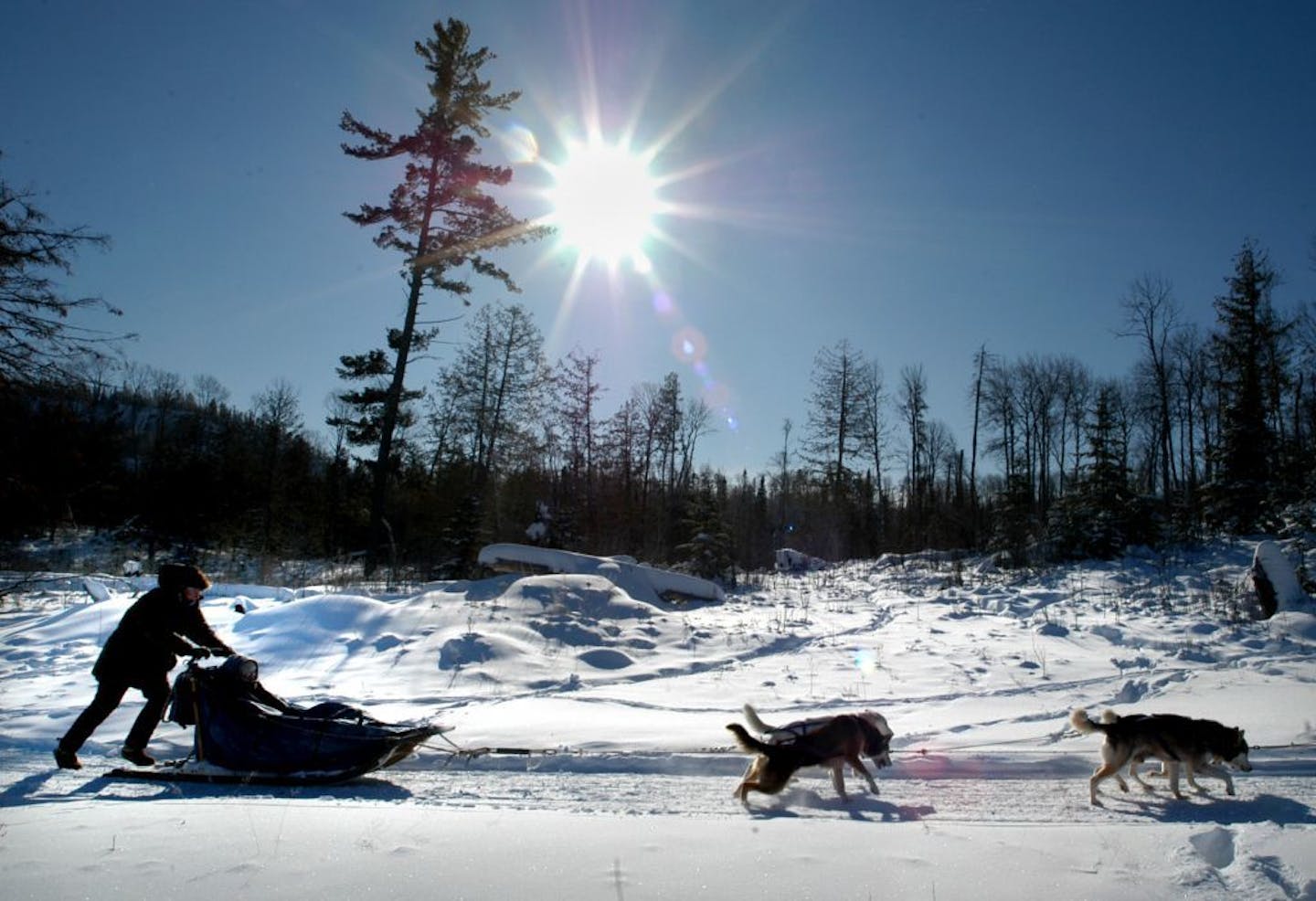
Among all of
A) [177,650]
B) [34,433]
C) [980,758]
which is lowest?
[980,758]

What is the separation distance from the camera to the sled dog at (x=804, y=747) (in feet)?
18.6

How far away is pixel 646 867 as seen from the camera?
4.14 m

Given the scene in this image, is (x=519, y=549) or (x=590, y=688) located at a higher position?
(x=519, y=549)

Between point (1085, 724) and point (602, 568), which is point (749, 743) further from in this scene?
point (602, 568)

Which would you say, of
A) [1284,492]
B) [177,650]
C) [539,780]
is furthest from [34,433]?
[1284,492]

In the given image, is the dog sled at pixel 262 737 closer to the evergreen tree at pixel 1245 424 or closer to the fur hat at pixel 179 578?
the fur hat at pixel 179 578

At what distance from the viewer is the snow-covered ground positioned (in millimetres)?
4047

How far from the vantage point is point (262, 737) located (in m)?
6.48

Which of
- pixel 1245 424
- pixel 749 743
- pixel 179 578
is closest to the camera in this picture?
pixel 749 743

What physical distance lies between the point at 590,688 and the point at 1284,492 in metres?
21.2

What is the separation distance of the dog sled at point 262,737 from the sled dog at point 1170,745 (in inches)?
213

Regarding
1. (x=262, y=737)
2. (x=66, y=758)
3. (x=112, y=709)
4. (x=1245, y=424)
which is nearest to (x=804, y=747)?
(x=262, y=737)

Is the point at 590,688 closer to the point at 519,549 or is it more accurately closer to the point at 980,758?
the point at 980,758

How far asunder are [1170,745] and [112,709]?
8849 millimetres
